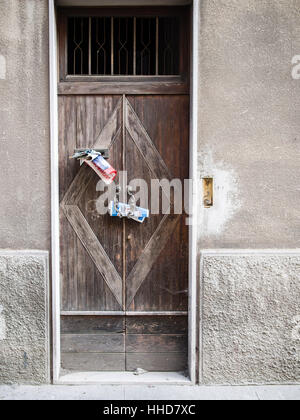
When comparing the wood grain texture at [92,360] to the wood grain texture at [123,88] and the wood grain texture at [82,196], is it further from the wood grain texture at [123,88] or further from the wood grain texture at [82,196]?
the wood grain texture at [123,88]

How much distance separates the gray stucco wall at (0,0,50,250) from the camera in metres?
3.19

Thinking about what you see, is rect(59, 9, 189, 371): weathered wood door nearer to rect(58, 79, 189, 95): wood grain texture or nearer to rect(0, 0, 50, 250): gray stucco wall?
rect(58, 79, 189, 95): wood grain texture

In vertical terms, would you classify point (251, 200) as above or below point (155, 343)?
above

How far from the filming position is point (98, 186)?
3.44 m

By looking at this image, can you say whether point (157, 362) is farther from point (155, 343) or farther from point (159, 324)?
point (159, 324)

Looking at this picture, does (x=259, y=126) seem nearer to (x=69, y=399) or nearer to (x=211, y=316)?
(x=211, y=316)

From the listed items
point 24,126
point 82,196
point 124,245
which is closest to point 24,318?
point 124,245

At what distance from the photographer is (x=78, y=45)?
3.42 m

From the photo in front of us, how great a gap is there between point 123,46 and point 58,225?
73.9 inches

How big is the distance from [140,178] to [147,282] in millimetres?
1042

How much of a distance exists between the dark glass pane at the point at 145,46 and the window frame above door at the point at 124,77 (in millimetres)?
69

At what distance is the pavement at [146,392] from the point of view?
3158mm

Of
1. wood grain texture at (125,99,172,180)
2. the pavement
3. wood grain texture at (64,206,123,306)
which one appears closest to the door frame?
the pavement

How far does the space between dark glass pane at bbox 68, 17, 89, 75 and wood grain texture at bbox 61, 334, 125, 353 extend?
104 inches
